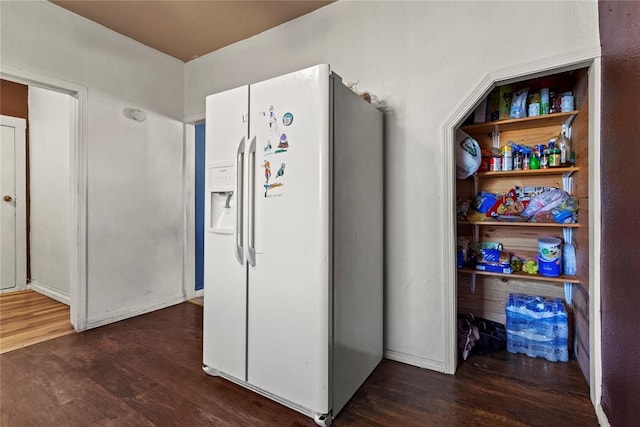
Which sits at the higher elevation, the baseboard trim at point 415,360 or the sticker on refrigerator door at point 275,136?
the sticker on refrigerator door at point 275,136

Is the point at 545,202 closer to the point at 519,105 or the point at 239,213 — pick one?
the point at 519,105

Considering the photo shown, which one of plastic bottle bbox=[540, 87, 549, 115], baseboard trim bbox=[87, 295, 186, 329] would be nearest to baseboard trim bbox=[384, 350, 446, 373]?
plastic bottle bbox=[540, 87, 549, 115]

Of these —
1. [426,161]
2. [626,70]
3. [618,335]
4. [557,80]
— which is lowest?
[618,335]

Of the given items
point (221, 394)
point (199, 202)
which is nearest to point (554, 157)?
point (221, 394)

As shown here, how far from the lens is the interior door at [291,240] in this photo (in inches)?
61.4

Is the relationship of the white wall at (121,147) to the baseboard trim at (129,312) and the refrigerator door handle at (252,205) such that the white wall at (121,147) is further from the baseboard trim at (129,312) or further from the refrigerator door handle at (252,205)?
the refrigerator door handle at (252,205)

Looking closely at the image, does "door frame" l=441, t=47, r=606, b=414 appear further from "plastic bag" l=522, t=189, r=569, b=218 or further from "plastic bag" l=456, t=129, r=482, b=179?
"plastic bag" l=522, t=189, r=569, b=218

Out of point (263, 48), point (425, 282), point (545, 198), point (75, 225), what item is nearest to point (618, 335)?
point (425, 282)

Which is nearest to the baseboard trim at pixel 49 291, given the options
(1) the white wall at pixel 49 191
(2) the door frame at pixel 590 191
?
(1) the white wall at pixel 49 191

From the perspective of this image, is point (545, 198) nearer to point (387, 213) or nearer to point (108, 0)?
point (387, 213)

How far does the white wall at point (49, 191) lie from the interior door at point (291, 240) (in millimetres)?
2868

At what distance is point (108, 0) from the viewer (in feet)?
8.18

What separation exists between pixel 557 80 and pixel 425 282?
1.77 meters

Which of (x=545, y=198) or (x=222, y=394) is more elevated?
(x=545, y=198)
